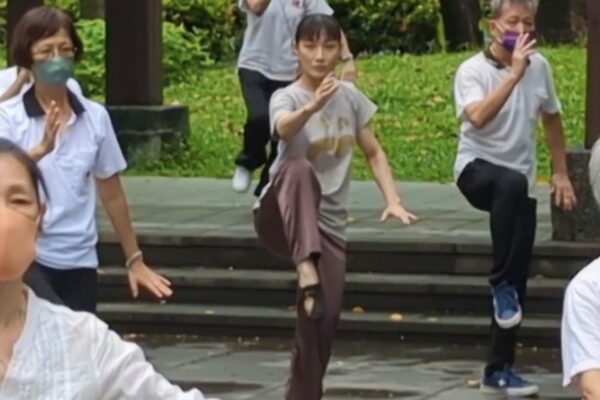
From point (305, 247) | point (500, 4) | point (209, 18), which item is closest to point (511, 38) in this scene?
point (500, 4)

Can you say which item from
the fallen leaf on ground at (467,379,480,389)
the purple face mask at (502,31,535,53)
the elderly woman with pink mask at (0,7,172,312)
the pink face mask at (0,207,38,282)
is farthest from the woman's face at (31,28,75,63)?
the pink face mask at (0,207,38,282)

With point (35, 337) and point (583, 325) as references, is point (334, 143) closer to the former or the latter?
point (583, 325)

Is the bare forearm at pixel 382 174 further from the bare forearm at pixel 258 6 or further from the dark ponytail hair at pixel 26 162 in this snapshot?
the dark ponytail hair at pixel 26 162

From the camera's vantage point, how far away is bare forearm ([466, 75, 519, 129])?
785 cm

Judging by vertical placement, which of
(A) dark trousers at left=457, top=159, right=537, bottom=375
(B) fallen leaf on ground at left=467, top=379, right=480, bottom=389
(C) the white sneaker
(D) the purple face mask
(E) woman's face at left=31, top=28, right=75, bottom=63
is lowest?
(B) fallen leaf on ground at left=467, top=379, right=480, bottom=389

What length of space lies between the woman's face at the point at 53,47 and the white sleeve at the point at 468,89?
2.18 meters

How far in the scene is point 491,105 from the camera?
793 cm

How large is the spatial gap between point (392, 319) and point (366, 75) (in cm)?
1014

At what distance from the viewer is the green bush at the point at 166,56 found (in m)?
18.7

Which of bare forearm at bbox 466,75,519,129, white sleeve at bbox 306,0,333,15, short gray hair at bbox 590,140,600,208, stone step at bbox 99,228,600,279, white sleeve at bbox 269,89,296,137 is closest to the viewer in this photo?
short gray hair at bbox 590,140,600,208

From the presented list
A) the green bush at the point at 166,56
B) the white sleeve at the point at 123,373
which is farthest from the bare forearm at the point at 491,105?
the green bush at the point at 166,56

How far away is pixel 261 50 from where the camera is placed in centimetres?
1106

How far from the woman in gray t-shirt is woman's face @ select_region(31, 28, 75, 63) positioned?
109cm

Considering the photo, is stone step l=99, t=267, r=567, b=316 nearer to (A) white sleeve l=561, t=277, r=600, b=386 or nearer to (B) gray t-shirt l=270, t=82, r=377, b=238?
(B) gray t-shirt l=270, t=82, r=377, b=238
